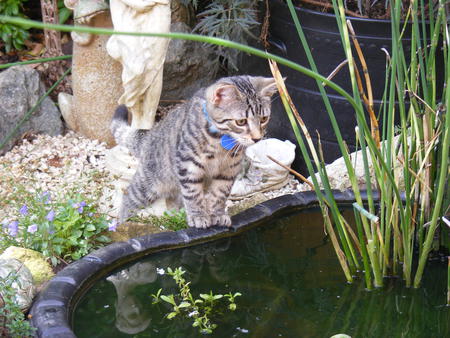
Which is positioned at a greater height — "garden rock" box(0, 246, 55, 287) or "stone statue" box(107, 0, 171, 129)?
"stone statue" box(107, 0, 171, 129)

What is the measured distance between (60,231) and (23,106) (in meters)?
1.89

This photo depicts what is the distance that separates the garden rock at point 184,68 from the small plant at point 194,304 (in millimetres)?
2294

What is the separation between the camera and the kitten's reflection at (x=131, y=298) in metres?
2.07

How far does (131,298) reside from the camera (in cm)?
221

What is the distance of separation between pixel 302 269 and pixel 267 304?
288 mm

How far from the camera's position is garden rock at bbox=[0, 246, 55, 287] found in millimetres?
2336

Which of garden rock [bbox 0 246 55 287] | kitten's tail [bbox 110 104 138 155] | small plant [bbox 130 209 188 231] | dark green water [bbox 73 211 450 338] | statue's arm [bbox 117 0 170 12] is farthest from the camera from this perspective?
kitten's tail [bbox 110 104 138 155]

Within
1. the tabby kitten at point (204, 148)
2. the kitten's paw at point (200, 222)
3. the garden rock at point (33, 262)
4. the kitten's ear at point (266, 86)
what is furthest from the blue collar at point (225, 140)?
the garden rock at point (33, 262)

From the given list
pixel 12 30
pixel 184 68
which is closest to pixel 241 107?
pixel 184 68

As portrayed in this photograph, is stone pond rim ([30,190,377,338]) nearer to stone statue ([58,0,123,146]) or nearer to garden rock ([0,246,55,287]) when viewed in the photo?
garden rock ([0,246,55,287])

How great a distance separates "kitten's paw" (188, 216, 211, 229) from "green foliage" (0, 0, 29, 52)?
8.51 feet

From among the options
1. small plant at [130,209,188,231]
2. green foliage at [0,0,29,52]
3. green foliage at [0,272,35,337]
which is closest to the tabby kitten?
small plant at [130,209,188,231]

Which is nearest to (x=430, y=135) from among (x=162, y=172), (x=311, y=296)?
(x=311, y=296)

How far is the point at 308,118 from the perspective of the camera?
12.1 ft
